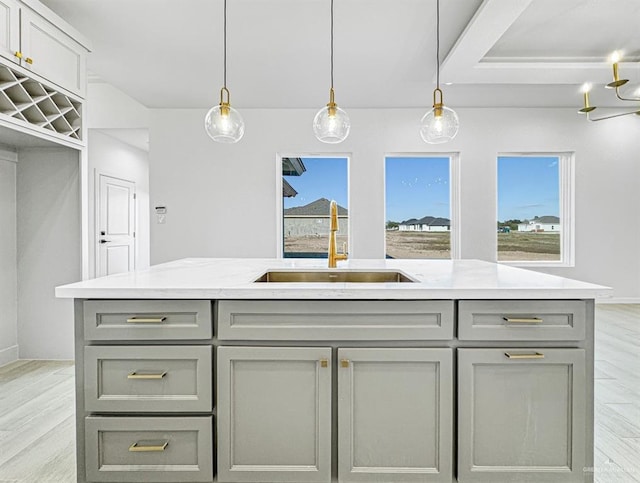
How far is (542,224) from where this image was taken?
5770 millimetres

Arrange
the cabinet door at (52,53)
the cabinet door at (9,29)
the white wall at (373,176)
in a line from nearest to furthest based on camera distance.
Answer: the cabinet door at (9,29)
the cabinet door at (52,53)
the white wall at (373,176)

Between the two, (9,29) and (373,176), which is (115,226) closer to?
(373,176)

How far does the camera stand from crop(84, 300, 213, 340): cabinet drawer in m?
1.51

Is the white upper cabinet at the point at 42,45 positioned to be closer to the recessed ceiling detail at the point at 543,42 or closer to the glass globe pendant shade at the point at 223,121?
the glass globe pendant shade at the point at 223,121

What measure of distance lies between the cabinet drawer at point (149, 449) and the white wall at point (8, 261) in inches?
92.2

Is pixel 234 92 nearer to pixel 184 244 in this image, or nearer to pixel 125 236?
pixel 184 244

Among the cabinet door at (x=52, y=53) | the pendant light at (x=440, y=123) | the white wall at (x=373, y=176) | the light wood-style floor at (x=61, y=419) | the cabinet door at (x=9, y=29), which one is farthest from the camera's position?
the white wall at (x=373, y=176)

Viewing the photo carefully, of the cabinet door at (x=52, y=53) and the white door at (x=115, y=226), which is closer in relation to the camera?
the cabinet door at (x=52, y=53)

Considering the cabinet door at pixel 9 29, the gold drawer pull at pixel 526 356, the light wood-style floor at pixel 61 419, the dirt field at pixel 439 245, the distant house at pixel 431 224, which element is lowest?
the light wood-style floor at pixel 61 419

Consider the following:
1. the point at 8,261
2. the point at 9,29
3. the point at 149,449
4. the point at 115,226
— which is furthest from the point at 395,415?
the point at 115,226

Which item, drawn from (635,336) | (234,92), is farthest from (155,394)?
(635,336)

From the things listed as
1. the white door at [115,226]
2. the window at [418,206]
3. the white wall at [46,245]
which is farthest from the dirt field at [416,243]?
the white door at [115,226]

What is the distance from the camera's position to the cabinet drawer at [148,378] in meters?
1.51

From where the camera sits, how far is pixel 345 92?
4.79 m
